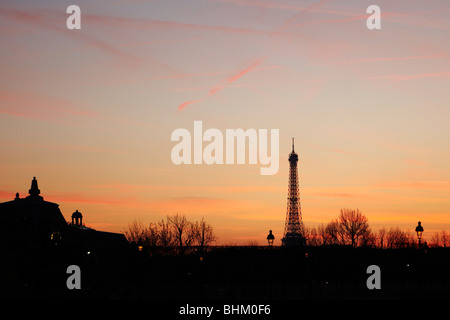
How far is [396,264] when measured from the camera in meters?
100

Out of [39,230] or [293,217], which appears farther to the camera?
[293,217]

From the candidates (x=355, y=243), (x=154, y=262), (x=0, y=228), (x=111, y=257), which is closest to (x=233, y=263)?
(x=154, y=262)

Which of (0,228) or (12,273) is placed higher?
(0,228)

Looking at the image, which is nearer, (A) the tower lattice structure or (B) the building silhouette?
(B) the building silhouette

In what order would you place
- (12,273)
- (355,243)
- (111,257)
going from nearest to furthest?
(12,273), (111,257), (355,243)

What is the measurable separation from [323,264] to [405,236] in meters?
69.4

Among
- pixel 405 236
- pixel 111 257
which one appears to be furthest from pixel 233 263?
pixel 405 236

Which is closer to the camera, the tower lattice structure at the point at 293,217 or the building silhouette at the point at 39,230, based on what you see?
the building silhouette at the point at 39,230
